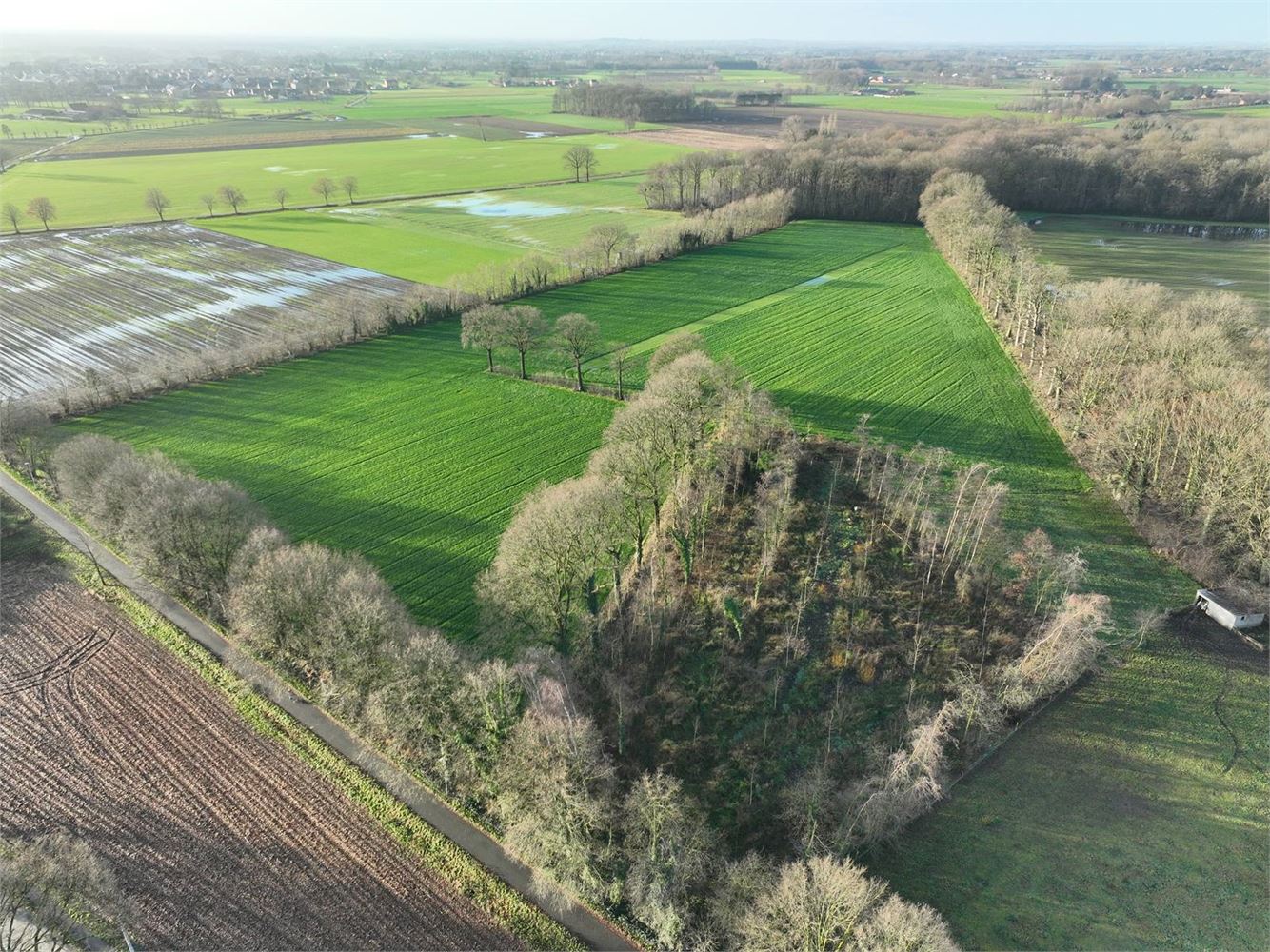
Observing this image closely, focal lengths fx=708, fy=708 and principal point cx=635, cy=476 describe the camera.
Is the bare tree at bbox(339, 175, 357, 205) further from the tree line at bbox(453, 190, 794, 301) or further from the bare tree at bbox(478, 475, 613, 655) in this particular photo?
the bare tree at bbox(478, 475, 613, 655)

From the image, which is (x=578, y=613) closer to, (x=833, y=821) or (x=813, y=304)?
(x=833, y=821)

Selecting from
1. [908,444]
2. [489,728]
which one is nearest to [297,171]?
[908,444]

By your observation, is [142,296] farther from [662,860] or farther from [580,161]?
[662,860]

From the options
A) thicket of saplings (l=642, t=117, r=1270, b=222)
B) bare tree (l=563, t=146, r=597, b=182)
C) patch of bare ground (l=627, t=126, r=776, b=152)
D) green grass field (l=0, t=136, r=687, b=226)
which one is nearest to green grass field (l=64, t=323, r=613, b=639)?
thicket of saplings (l=642, t=117, r=1270, b=222)

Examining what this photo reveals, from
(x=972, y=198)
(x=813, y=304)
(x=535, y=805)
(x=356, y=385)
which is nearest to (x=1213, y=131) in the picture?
(x=972, y=198)

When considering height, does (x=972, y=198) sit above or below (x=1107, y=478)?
above
